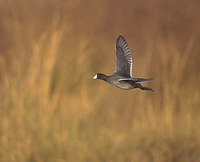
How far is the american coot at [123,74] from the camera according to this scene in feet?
5.60

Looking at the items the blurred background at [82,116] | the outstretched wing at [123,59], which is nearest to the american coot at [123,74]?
the outstretched wing at [123,59]

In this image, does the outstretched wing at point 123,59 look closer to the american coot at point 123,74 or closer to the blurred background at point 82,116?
the american coot at point 123,74

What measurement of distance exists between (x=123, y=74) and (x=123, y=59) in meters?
0.09

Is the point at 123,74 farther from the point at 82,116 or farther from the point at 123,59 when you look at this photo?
the point at 82,116

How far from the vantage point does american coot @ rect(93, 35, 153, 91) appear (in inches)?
67.2

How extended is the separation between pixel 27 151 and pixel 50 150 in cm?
14

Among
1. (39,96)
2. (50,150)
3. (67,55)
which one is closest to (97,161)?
(50,150)

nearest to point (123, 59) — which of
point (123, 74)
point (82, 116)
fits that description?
point (123, 74)

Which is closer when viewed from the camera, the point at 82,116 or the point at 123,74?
the point at 123,74

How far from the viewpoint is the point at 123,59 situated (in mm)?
1848

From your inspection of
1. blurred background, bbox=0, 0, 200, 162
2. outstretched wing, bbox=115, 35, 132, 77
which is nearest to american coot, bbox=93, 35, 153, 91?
outstretched wing, bbox=115, 35, 132, 77

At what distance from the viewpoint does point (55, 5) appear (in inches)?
213

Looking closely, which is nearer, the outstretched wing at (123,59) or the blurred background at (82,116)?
the outstretched wing at (123,59)

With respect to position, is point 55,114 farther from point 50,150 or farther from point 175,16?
point 175,16
